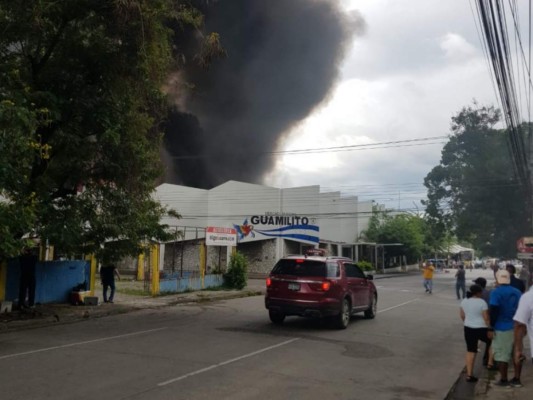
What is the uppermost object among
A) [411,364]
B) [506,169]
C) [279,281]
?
[506,169]

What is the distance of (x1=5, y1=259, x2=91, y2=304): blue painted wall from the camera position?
1455 cm

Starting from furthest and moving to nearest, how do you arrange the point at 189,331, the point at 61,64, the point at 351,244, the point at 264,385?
the point at 351,244
the point at 61,64
the point at 189,331
the point at 264,385

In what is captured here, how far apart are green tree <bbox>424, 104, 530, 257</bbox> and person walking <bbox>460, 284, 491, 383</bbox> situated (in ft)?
121

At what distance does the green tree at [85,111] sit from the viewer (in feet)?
36.8

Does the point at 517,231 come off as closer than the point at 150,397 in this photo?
No

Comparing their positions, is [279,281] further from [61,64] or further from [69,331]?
[61,64]

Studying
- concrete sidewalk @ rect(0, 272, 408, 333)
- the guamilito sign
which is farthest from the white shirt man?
the guamilito sign

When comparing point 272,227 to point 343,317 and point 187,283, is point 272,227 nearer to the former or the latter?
point 187,283

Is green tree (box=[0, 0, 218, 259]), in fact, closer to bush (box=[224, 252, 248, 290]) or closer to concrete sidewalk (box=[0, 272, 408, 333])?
concrete sidewalk (box=[0, 272, 408, 333])

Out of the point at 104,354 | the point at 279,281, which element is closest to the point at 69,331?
the point at 104,354

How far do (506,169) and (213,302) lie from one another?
31.4 meters

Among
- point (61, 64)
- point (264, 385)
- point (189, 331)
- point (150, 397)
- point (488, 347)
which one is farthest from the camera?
point (61, 64)

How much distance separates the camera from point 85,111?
496 inches

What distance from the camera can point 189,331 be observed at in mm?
11234
